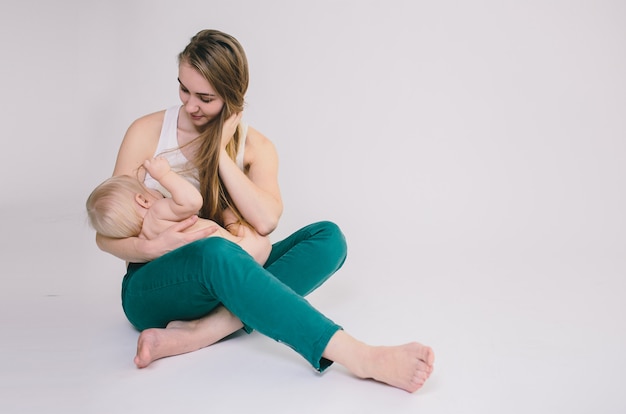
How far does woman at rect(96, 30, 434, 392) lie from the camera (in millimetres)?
2035

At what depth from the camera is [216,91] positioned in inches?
97.1

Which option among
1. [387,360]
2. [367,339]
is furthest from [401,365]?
[367,339]

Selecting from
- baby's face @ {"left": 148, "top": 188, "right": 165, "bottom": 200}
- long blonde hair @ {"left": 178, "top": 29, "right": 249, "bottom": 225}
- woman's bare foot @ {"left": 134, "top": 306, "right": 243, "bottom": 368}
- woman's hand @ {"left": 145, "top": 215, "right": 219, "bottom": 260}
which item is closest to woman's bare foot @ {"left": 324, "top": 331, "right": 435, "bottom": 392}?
woman's bare foot @ {"left": 134, "top": 306, "right": 243, "bottom": 368}

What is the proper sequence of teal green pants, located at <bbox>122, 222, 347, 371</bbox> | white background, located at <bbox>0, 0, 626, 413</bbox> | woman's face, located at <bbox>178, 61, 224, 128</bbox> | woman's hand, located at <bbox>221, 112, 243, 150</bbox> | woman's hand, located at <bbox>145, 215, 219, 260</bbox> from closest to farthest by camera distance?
teal green pants, located at <bbox>122, 222, 347, 371</bbox> < woman's hand, located at <bbox>145, 215, 219, 260</bbox> < woman's face, located at <bbox>178, 61, 224, 128</bbox> < woman's hand, located at <bbox>221, 112, 243, 150</bbox> < white background, located at <bbox>0, 0, 626, 413</bbox>

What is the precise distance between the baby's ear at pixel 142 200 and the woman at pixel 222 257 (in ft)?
0.41

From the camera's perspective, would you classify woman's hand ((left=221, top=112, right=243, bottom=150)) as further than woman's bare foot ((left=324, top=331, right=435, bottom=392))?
Yes

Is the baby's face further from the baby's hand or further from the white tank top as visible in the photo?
the baby's hand

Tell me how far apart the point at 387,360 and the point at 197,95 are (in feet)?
3.59

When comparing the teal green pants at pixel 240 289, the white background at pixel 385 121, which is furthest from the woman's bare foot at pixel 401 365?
the white background at pixel 385 121

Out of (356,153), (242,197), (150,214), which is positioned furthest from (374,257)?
(150,214)

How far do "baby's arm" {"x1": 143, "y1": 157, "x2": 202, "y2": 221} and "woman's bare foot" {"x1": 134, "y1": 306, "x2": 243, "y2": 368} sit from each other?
339 millimetres

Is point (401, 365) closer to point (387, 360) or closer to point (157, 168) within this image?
point (387, 360)

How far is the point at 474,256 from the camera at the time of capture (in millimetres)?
3553

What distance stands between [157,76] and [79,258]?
3.67ft
